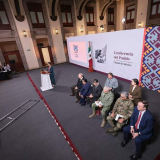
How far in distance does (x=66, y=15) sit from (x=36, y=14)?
3224 millimetres

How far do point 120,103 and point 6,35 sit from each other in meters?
11.0

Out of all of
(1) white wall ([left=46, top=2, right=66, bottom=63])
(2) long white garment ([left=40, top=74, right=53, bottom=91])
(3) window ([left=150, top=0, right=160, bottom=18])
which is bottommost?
(2) long white garment ([left=40, top=74, right=53, bottom=91])

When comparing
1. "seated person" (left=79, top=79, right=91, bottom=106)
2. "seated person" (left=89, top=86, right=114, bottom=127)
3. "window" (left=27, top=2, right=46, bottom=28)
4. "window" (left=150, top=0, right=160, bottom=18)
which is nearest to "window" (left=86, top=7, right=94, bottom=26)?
"window" (left=27, top=2, right=46, bottom=28)

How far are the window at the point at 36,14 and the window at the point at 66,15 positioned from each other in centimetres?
232

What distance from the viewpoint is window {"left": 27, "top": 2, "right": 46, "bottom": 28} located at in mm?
9945

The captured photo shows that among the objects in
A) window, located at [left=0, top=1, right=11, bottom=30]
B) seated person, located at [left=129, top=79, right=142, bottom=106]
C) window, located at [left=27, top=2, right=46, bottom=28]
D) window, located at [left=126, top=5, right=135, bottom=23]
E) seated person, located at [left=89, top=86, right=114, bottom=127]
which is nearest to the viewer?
seated person, located at [left=89, top=86, right=114, bottom=127]

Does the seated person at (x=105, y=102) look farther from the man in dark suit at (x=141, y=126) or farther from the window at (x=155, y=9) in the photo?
the window at (x=155, y=9)

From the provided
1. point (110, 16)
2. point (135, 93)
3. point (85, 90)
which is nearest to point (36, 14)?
point (110, 16)

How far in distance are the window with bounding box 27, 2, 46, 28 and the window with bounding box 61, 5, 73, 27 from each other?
232cm

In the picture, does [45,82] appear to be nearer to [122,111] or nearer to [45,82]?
[45,82]

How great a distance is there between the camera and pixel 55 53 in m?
12.1

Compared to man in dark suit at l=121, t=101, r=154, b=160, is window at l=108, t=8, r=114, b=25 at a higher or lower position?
higher

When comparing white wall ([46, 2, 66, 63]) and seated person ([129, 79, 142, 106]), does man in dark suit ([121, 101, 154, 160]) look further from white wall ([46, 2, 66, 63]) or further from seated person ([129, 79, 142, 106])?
white wall ([46, 2, 66, 63])

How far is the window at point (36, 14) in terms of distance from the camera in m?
9.95
